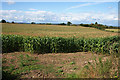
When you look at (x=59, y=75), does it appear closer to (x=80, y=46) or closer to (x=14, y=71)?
(x=14, y=71)

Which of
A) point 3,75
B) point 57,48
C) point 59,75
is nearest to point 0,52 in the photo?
point 57,48

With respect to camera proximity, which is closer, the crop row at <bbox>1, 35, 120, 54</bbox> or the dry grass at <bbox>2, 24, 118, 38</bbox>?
the crop row at <bbox>1, 35, 120, 54</bbox>

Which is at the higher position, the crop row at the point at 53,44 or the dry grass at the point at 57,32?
the dry grass at the point at 57,32

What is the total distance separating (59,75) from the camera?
488cm

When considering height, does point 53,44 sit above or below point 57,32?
below

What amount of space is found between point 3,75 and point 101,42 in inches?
245

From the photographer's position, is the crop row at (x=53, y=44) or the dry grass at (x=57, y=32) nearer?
the crop row at (x=53, y=44)

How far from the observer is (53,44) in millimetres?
8492

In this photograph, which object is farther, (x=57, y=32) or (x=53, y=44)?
(x=57, y=32)

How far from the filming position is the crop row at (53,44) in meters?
8.21

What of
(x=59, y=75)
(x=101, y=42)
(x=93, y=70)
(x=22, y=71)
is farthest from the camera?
(x=101, y=42)

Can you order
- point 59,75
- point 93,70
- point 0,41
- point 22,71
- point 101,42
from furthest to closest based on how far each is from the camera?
1. point 0,41
2. point 101,42
3. point 22,71
4. point 59,75
5. point 93,70

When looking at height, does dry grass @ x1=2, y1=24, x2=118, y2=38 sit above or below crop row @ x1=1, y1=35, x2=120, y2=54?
above

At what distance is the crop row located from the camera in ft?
26.9
